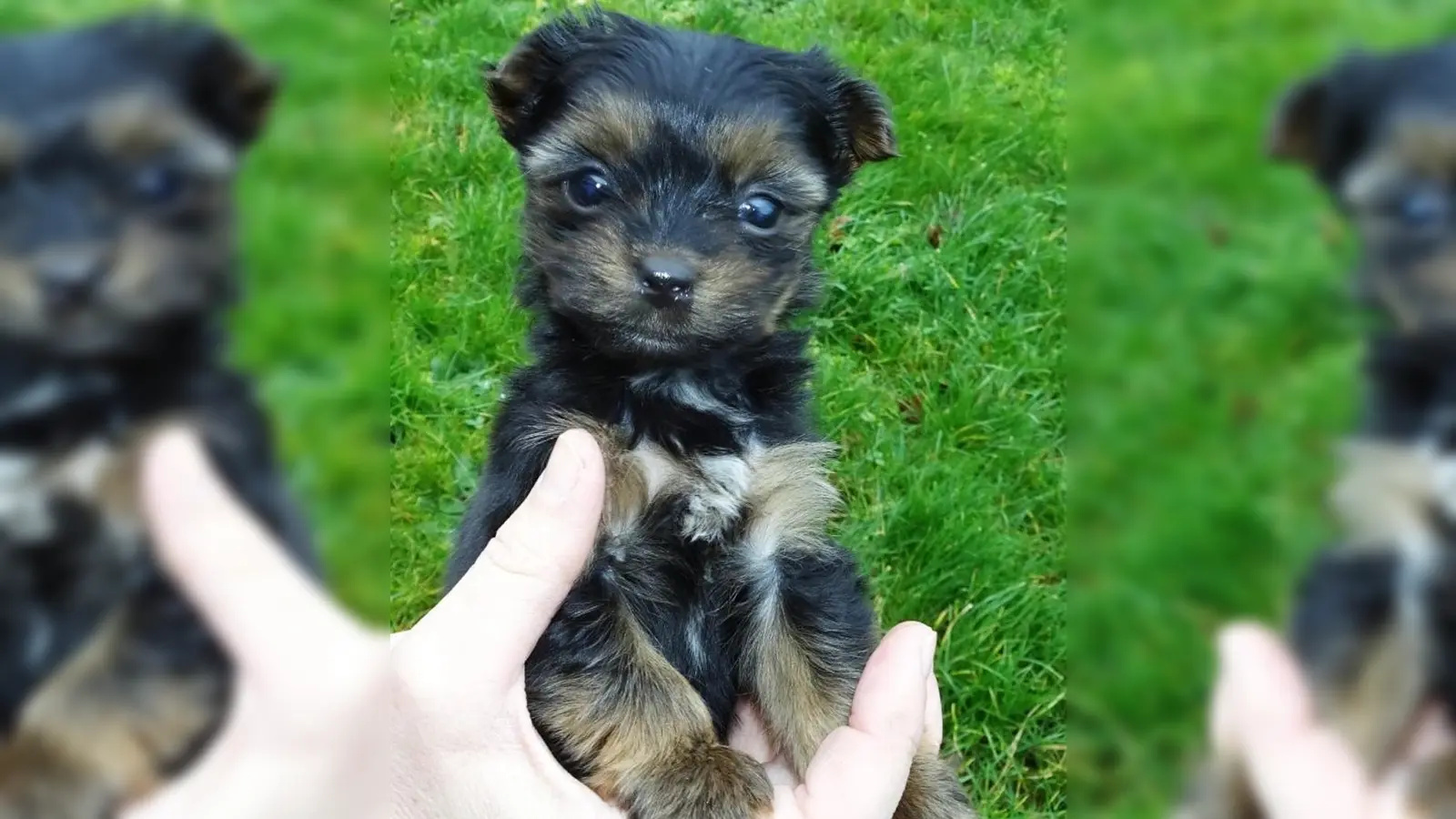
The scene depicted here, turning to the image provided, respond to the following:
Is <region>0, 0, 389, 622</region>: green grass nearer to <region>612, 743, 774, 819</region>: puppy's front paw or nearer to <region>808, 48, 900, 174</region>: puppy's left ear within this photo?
<region>612, 743, 774, 819</region>: puppy's front paw

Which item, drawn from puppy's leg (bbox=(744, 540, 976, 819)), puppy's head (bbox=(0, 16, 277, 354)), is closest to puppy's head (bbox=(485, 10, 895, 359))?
puppy's leg (bbox=(744, 540, 976, 819))

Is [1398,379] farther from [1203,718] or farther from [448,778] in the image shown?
[448,778]

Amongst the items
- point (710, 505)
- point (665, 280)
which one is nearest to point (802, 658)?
point (710, 505)

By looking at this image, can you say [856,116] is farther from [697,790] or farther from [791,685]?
[697,790]

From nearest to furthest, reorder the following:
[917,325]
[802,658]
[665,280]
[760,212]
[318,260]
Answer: [318,260] → [665,280] → [760,212] → [802,658] → [917,325]

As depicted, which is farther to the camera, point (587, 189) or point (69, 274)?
point (587, 189)

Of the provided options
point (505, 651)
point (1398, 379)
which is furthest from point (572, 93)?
point (1398, 379)

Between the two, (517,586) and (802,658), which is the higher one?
(517,586)

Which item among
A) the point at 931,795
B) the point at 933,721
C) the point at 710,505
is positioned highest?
the point at 710,505
